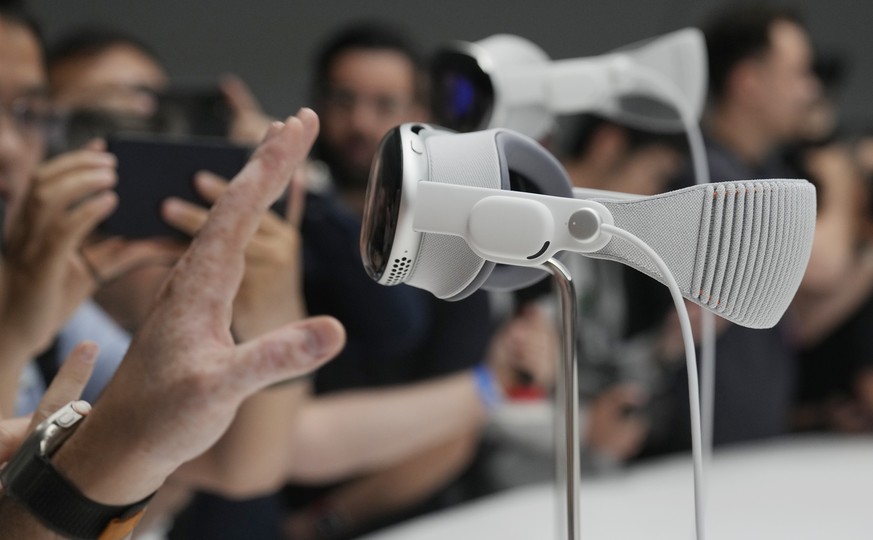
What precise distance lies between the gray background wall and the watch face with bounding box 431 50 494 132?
132cm

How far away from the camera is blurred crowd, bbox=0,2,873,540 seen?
0.90m

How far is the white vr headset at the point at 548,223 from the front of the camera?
20.9 inches

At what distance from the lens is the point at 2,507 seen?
0.59 m

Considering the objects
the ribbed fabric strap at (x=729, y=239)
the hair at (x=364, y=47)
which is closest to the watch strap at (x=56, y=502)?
the ribbed fabric strap at (x=729, y=239)

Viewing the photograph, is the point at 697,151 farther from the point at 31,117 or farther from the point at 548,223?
the point at 31,117

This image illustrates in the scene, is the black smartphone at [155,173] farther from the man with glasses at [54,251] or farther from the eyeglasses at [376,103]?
the eyeglasses at [376,103]

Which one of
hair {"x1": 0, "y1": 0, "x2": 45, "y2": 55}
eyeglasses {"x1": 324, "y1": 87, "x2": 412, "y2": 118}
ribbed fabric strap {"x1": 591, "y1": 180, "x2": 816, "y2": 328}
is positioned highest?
hair {"x1": 0, "y1": 0, "x2": 45, "y2": 55}

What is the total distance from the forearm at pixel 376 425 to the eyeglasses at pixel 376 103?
492 millimetres

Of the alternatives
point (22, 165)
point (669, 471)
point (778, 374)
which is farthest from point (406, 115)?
point (778, 374)

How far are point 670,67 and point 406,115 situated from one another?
1.80 feet

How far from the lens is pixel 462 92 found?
3.70ft

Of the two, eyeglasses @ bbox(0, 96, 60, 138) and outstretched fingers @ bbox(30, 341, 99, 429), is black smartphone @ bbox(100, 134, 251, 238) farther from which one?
outstretched fingers @ bbox(30, 341, 99, 429)

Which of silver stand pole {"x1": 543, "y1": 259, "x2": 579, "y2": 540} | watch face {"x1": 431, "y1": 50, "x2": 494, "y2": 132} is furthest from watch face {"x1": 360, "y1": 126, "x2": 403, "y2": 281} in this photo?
watch face {"x1": 431, "y1": 50, "x2": 494, "y2": 132}

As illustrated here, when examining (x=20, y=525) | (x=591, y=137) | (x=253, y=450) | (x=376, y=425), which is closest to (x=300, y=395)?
(x=253, y=450)
